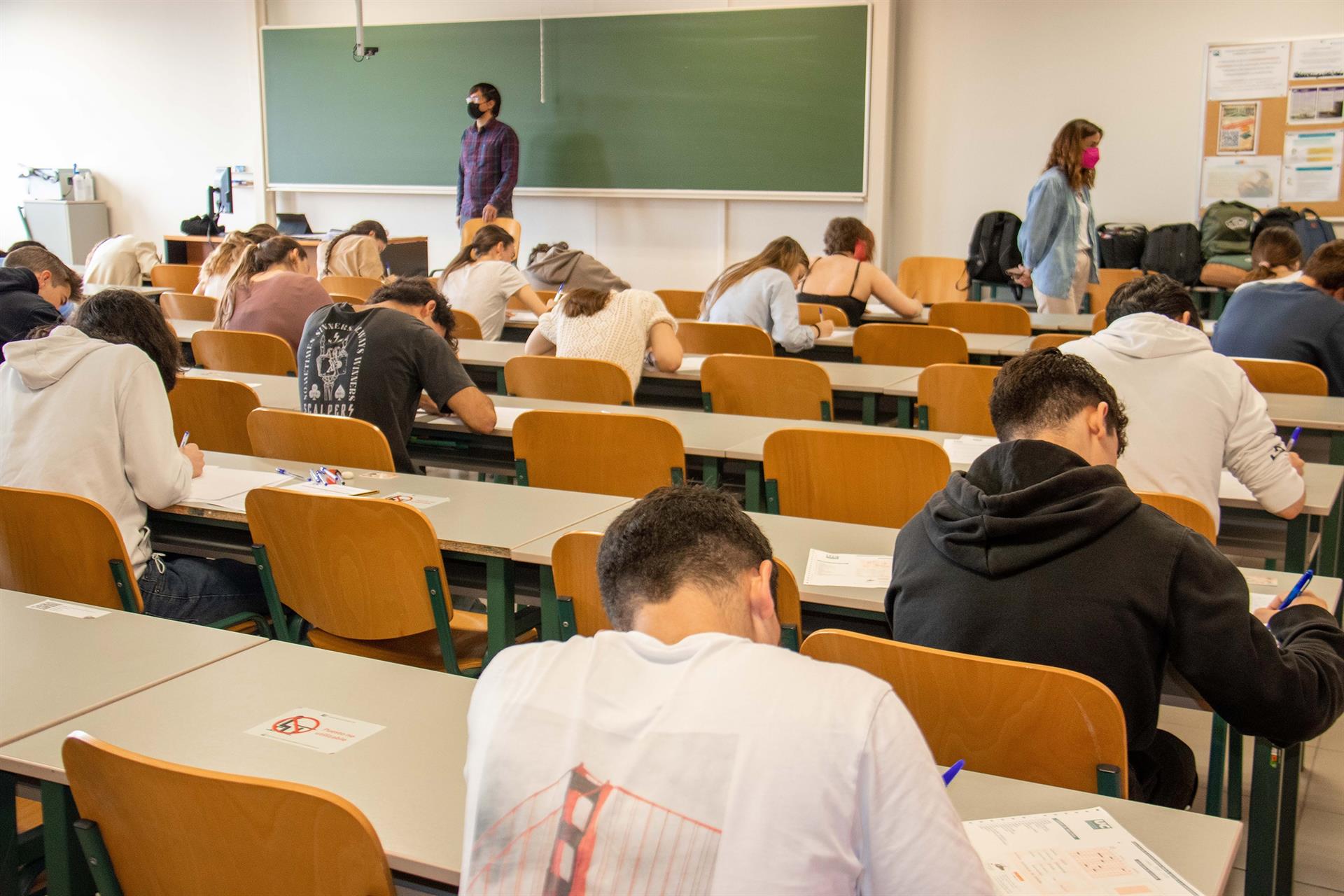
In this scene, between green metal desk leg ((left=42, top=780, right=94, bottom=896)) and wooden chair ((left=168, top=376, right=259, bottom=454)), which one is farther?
wooden chair ((left=168, top=376, right=259, bottom=454))

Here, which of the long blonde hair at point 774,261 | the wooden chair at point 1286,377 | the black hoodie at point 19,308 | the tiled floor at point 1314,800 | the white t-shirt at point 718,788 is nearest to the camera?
the white t-shirt at point 718,788

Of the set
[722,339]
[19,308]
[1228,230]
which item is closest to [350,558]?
[19,308]

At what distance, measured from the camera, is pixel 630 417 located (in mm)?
3311

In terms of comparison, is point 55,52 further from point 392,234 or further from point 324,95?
point 392,234

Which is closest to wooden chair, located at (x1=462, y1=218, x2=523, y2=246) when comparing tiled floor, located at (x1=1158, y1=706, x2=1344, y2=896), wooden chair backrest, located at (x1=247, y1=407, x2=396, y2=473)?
wooden chair backrest, located at (x1=247, y1=407, x2=396, y2=473)

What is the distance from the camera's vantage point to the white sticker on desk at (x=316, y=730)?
162 centimetres

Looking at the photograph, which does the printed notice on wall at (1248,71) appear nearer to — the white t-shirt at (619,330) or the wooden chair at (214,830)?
the white t-shirt at (619,330)

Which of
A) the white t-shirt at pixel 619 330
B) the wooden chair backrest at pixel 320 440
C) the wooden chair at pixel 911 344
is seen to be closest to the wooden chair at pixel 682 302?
the wooden chair at pixel 911 344

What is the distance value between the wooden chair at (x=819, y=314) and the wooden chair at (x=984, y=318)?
1.57 ft

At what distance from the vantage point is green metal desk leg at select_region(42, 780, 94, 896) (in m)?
1.58

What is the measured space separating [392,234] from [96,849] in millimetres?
9578

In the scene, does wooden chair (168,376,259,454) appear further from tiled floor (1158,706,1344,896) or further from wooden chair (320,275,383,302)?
wooden chair (320,275,383,302)

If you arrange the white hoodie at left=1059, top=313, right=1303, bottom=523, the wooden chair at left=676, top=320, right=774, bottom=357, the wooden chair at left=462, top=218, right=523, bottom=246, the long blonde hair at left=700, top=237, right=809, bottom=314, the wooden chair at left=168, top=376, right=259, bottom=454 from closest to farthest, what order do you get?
the white hoodie at left=1059, top=313, right=1303, bottom=523, the wooden chair at left=168, top=376, right=259, bottom=454, the wooden chair at left=676, top=320, right=774, bottom=357, the long blonde hair at left=700, top=237, right=809, bottom=314, the wooden chair at left=462, top=218, right=523, bottom=246

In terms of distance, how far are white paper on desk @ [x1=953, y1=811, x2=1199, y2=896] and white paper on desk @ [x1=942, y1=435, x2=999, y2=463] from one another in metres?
1.75
